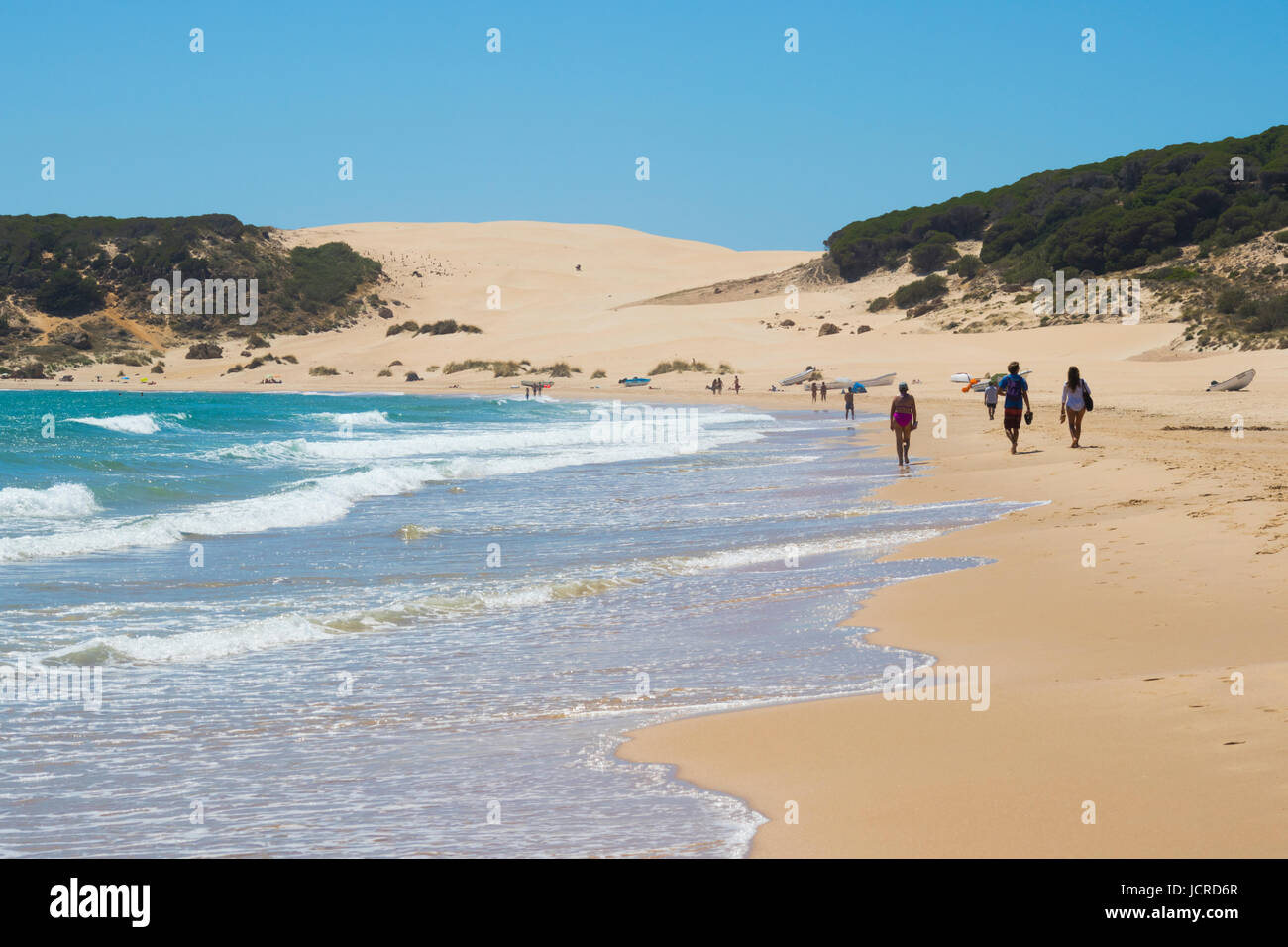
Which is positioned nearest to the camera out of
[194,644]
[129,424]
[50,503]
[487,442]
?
[194,644]

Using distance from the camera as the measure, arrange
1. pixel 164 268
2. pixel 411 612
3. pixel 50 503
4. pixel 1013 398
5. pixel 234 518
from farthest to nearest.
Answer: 1. pixel 164 268
2. pixel 1013 398
3. pixel 50 503
4. pixel 234 518
5. pixel 411 612

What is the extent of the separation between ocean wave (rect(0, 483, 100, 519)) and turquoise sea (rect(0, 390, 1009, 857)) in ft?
0.17

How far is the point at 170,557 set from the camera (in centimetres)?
1199

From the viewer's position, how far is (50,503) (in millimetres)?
16078

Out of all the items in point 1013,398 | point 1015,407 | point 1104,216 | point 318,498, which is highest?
point 1104,216

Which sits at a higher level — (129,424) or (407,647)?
(129,424)

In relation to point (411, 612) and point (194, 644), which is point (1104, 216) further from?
point (194, 644)

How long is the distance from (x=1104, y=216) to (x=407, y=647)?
6761 cm

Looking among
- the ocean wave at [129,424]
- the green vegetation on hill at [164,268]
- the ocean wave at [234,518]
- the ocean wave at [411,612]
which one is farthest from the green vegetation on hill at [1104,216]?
the ocean wave at [411,612]

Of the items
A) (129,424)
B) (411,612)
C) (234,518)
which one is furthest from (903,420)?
(129,424)

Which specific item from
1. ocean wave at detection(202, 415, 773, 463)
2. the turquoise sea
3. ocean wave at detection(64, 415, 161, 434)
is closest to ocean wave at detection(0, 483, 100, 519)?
the turquoise sea

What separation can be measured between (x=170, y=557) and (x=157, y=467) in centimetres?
1172
